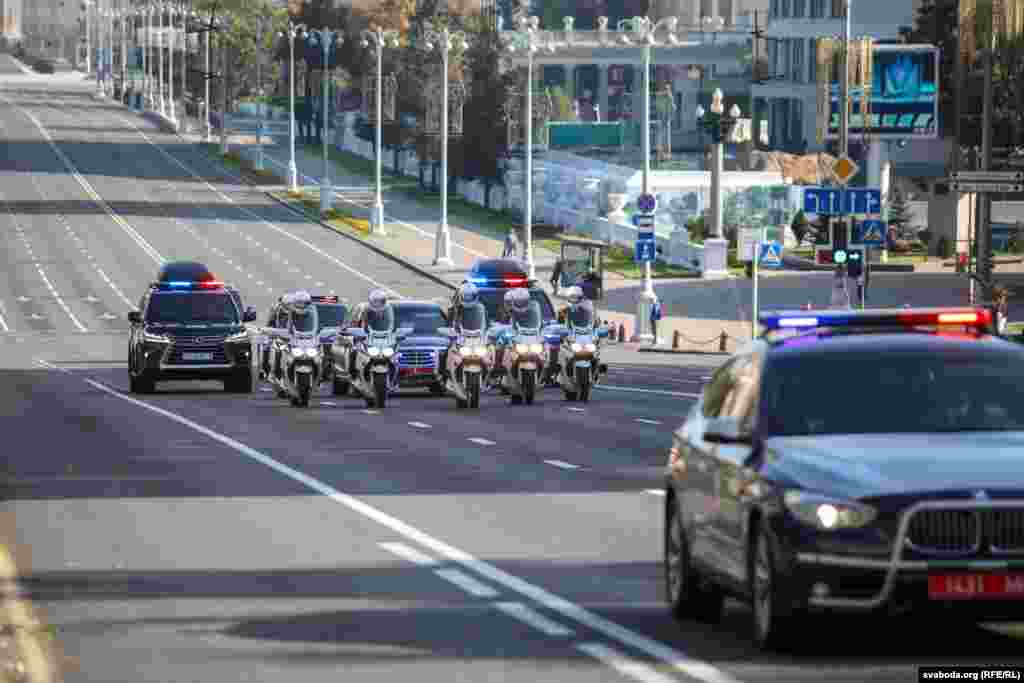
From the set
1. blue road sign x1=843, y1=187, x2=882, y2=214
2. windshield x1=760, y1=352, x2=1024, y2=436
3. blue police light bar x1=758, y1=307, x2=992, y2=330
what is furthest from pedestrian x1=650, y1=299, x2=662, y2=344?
windshield x1=760, y1=352, x2=1024, y2=436

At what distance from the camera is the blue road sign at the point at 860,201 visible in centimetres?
6034

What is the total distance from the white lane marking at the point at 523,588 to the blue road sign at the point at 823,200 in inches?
1334

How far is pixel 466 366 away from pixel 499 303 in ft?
17.5

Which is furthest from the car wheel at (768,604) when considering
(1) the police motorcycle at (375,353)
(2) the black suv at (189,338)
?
(2) the black suv at (189,338)

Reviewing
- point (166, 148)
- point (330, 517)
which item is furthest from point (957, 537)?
point (166, 148)

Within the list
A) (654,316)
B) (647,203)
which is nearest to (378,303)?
(647,203)

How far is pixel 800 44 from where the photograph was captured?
15600 centimetres

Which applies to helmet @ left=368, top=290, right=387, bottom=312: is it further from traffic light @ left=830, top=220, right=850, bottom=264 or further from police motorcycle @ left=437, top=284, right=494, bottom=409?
traffic light @ left=830, top=220, right=850, bottom=264

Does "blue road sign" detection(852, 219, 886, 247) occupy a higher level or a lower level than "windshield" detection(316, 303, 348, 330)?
higher

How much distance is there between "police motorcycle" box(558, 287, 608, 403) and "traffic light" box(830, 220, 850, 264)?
18.8 m

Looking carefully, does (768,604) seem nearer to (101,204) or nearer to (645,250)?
(645,250)

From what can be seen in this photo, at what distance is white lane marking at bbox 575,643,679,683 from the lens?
38.5 feet

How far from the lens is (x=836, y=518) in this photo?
11.5m

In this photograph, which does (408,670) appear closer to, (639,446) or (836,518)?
(836,518)
